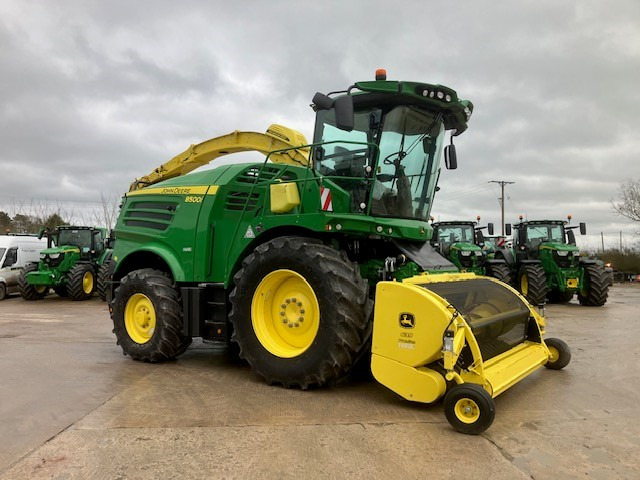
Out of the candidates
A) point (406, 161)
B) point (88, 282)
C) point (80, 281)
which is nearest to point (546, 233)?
point (406, 161)

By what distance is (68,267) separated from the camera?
15070 mm

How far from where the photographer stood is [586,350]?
6.53m

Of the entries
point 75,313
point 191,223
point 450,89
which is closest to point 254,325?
point 191,223

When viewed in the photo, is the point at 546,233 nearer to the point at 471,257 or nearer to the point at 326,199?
the point at 471,257

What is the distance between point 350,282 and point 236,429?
1.52 metres

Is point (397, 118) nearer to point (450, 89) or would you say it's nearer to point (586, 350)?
point (450, 89)

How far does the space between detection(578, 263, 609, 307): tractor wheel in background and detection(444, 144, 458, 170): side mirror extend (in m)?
9.30

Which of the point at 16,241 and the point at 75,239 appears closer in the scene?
the point at 75,239

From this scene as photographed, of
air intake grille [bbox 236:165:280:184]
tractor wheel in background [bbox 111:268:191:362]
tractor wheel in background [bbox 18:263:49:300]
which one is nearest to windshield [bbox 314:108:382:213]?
air intake grille [bbox 236:165:280:184]

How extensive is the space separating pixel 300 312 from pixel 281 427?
1272 millimetres

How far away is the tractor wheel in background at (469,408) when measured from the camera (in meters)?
3.29

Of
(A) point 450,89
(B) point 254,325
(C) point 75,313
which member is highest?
(A) point 450,89

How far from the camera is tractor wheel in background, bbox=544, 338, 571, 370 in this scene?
16.9 feet

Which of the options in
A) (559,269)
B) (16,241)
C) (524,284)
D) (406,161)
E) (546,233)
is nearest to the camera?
(406,161)
